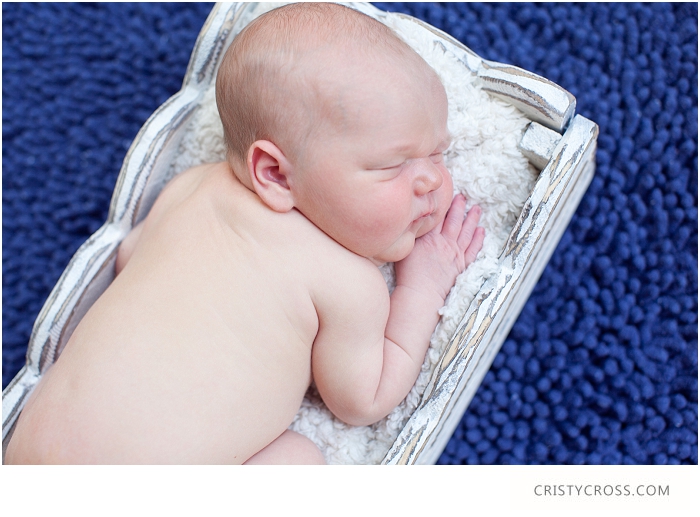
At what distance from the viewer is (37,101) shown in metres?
1.48

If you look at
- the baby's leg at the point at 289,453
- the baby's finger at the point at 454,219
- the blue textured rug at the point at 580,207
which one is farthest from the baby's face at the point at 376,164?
the blue textured rug at the point at 580,207

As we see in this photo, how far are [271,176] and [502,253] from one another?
37cm

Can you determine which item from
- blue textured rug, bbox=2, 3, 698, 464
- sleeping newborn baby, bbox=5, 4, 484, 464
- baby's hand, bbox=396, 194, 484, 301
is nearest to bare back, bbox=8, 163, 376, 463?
sleeping newborn baby, bbox=5, 4, 484, 464

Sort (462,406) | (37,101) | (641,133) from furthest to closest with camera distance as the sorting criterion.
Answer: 1. (37,101)
2. (641,133)
3. (462,406)

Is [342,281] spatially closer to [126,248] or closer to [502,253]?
[502,253]

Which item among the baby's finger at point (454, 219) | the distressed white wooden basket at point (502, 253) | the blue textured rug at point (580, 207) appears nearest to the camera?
the distressed white wooden basket at point (502, 253)

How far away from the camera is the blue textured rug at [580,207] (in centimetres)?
125

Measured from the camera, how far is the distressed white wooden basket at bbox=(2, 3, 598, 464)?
95 centimetres

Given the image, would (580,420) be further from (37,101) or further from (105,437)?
(37,101)

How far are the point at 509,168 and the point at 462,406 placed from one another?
17.7 inches

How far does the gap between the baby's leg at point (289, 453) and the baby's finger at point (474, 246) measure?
0.39 meters

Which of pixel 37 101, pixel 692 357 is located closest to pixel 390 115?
pixel 692 357

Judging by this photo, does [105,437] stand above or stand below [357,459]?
above

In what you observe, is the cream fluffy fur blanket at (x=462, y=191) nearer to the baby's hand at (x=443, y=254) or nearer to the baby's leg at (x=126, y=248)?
the baby's hand at (x=443, y=254)
